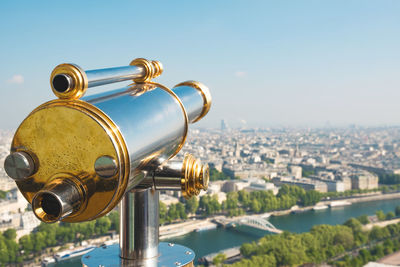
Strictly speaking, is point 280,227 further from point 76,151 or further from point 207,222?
point 76,151

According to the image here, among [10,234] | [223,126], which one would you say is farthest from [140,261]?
[223,126]

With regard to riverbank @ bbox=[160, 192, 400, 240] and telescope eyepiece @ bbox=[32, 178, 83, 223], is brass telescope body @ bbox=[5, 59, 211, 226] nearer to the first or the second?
telescope eyepiece @ bbox=[32, 178, 83, 223]

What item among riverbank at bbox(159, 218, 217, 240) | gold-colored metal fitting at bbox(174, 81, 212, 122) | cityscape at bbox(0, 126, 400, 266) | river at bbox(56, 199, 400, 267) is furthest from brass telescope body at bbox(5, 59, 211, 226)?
riverbank at bbox(159, 218, 217, 240)

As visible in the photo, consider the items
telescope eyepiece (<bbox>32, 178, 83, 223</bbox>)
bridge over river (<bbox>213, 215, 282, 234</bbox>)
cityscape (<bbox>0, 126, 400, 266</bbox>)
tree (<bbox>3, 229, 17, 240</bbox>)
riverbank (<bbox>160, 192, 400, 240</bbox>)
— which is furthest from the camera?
bridge over river (<bbox>213, 215, 282, 234</bbox>)

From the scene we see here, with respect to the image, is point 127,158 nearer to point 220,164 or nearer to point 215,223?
point 215,223

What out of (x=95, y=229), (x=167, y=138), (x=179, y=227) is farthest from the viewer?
(x=179, y=227)

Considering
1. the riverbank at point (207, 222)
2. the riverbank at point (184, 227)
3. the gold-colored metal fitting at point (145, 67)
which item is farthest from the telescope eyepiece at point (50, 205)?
the riverbank at point (184, 227)

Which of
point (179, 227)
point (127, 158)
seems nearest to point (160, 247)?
point (127, 158)

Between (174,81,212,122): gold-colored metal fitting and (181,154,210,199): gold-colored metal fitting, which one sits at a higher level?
(174,81,212,122): gold-colored metal fitting

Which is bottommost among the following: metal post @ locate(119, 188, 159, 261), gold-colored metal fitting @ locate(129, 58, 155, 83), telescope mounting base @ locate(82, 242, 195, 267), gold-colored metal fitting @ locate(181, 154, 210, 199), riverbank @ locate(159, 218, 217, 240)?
riverbank @ locate(159, 218, 217, 240)
